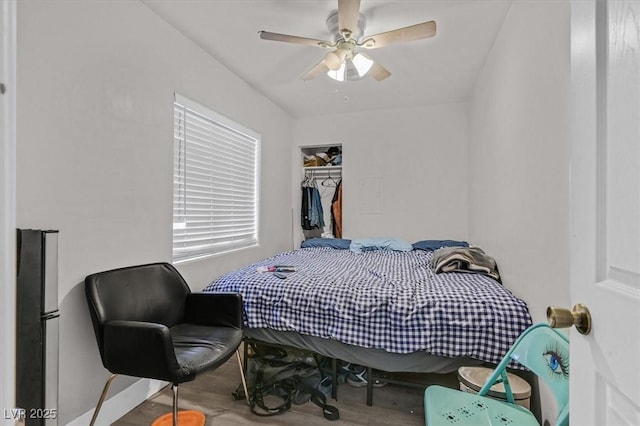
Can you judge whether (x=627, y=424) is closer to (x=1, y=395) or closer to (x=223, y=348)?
(x=1, y=395)

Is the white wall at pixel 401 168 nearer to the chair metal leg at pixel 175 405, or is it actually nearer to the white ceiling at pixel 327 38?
the white ceiling at pixel 327 38

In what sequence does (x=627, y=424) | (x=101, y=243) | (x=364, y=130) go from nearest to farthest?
(x=627, y=424)
(x=101, y=243)
(x=364, y=130)

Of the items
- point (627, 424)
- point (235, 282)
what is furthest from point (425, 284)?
point (627, 424)

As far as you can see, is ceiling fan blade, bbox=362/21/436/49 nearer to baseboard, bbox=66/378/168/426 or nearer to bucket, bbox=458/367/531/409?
bucket, bbox=458/367/531/409

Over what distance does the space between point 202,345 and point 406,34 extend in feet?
7.25

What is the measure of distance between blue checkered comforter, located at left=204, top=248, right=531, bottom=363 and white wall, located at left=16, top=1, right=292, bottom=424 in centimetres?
75

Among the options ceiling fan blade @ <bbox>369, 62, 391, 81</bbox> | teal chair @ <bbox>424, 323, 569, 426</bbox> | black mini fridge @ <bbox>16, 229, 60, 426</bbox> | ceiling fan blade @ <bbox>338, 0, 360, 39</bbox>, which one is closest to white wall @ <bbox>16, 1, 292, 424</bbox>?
black mini fridge @ <bbox>16, 229, 60, 426</bbox>

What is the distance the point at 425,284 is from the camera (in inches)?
79.7

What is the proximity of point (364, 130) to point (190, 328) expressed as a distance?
326 cm

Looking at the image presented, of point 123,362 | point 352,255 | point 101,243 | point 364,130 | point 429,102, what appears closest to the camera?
point 123,362

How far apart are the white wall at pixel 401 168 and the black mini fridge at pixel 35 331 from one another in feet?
10.8

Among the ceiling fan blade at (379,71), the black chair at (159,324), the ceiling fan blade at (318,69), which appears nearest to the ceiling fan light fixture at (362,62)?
the ceiling fan blade at (379,71)

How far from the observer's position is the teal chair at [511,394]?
109 centimetres

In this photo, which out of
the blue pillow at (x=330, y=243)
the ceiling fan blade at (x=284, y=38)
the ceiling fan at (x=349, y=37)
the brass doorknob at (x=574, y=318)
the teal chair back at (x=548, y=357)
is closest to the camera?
the brass doorknob at (x=574, y=318)
